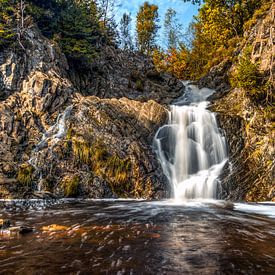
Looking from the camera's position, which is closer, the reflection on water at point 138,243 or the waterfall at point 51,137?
the reflection on water at point 138,243

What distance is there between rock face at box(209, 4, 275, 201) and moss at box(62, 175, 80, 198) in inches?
268

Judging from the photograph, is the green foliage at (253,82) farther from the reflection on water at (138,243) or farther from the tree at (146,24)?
the tree at (146,24)

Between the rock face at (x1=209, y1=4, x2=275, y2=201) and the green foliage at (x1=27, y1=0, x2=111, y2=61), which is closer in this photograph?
the rock face at (x1=209, y1=4, x2=275, y2=201)

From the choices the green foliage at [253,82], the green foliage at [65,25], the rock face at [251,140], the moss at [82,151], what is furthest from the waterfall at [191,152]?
the green foliage at [65,25]

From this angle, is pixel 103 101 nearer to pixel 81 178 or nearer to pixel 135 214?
pixel 81 178

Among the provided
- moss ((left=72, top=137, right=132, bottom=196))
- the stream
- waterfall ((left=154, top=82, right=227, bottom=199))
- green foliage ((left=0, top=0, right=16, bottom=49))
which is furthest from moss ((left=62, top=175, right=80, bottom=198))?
green foliage ((left=0, top=0, right=16, bottom=49))

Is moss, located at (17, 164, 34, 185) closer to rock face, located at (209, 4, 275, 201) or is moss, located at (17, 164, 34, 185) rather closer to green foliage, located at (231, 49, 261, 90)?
rock face, located at (209, 4, 275, 201)

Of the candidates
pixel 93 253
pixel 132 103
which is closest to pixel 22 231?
pixel 93 253

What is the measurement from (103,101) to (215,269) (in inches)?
536

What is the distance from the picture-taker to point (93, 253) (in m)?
4.91

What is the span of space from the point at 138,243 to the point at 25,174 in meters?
8.58

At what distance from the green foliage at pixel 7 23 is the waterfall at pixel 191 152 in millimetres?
11069

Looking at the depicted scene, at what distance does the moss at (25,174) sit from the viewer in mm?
12398

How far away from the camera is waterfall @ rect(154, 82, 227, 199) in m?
13.9
